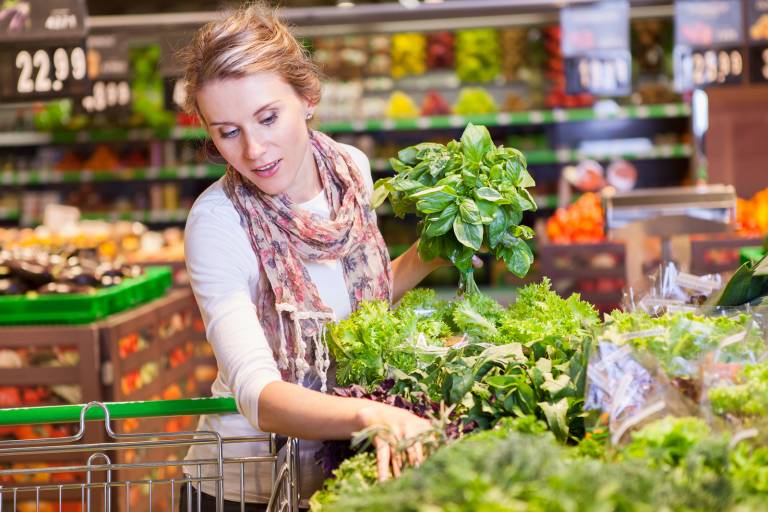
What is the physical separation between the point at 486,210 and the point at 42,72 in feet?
13.1

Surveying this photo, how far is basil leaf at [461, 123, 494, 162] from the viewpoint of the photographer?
2098 mm

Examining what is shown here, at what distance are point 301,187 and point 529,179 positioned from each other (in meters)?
0.53

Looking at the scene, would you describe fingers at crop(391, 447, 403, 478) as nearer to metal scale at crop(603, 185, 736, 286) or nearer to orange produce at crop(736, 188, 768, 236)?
metal scale at crop(603, 185, 736, 286)

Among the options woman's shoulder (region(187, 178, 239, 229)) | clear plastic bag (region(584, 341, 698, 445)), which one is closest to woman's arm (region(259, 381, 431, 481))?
clear plastic bag (region(584, 341, 698, 445))

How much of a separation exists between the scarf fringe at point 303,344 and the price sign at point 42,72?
3.71m

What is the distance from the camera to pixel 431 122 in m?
8.58

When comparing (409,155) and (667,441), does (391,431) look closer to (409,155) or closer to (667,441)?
(667,441)

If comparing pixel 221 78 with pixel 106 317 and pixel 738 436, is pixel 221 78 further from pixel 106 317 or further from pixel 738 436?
pixel 106 317

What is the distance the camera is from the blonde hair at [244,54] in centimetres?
199

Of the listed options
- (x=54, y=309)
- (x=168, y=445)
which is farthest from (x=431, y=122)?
(x=168, y=445)

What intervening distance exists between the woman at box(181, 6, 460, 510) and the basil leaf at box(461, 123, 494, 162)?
1.14 feet

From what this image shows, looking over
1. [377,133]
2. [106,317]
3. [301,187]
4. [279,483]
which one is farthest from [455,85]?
[279,483]

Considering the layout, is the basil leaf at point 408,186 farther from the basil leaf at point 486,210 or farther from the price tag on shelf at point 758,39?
the price tag on shelf at point 758,39

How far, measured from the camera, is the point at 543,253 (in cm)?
584
